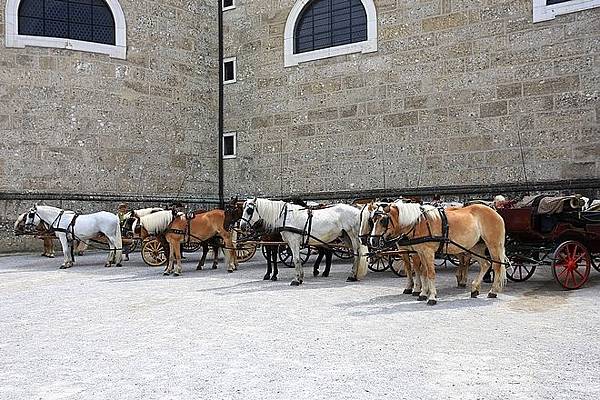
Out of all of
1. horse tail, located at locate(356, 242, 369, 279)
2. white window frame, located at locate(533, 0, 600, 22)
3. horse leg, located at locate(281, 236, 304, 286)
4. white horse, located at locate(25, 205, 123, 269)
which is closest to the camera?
horse leg, located at locate(281, 236, 304, 286)

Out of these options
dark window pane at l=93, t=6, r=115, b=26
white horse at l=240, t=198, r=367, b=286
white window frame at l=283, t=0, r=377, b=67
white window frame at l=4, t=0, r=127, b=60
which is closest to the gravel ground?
white horse at l=240, t=198, r=367, b=286

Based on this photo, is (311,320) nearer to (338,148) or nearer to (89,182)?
(338,148)

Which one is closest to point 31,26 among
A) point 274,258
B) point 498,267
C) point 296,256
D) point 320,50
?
point 320,50

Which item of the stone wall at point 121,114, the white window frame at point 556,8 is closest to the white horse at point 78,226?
the stone wall at point 121,114

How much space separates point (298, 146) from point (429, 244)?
856cm

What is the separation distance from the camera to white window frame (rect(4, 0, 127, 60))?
14.4 metres

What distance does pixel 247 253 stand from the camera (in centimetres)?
1271

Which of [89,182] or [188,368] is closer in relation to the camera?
[188,368]

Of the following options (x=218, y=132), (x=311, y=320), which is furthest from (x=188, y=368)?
(x=218, y=132)

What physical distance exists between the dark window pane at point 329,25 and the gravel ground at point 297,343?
8.24 m

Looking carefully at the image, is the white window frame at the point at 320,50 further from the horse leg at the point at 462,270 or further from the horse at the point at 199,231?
the horse leg at the point at 462,270

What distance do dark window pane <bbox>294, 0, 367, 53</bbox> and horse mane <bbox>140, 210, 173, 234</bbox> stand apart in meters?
6.81

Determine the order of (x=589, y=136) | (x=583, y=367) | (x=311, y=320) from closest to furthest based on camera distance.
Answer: (x=583, y=367) < (x=311, y=320) < (x=589, y=136)

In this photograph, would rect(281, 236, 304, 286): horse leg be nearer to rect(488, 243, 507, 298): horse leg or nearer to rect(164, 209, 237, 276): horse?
rect(164, 209, 237, 276): horse
